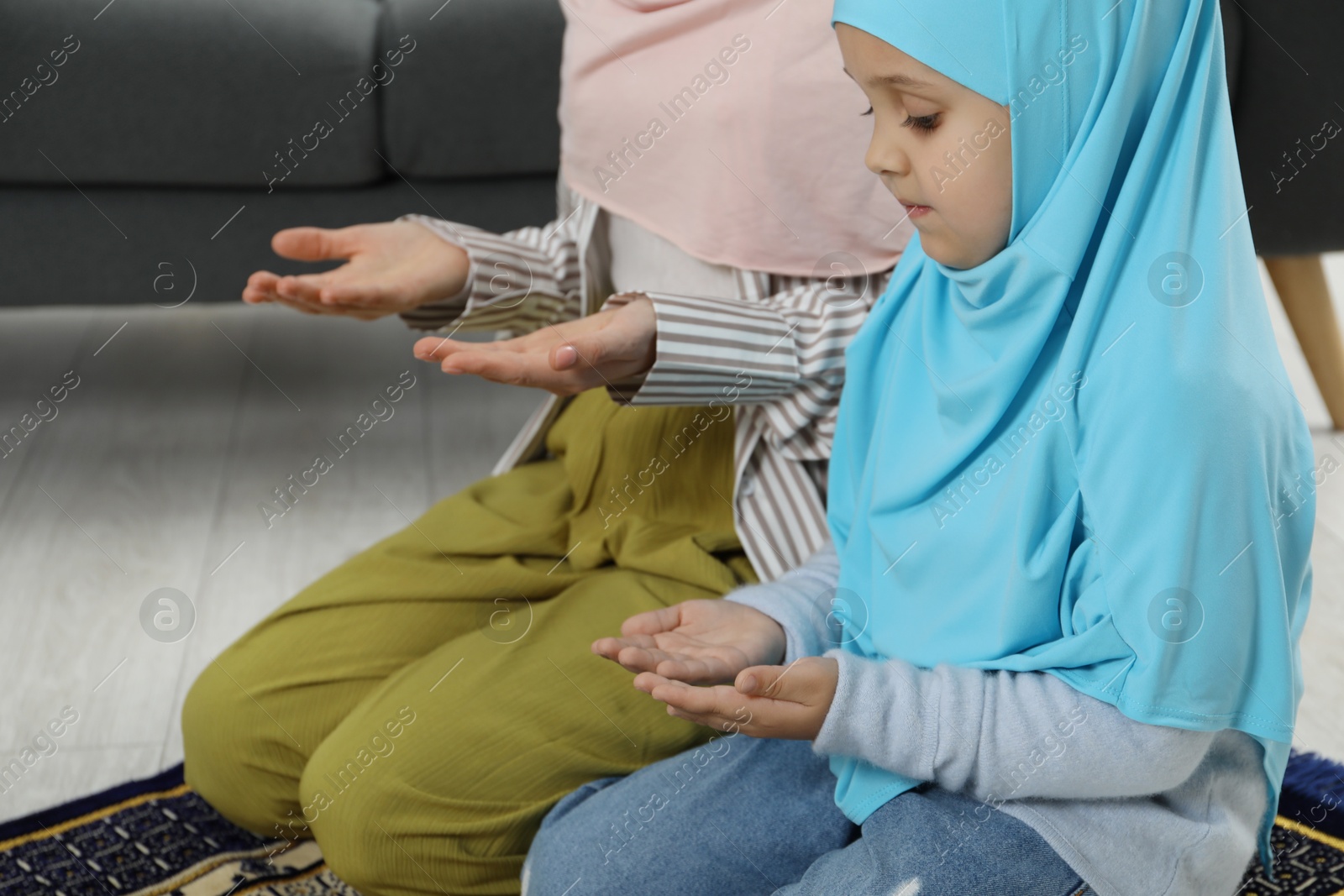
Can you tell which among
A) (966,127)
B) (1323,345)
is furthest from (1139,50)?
(1323,345)

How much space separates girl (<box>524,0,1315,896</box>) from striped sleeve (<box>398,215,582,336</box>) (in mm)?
371

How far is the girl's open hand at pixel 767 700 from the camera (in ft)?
2.01

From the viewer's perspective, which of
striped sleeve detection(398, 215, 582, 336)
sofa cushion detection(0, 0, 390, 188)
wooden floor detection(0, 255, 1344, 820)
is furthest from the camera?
sofa cushion detection(0, 0, 390, 188)

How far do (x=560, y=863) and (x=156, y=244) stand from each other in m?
1.08

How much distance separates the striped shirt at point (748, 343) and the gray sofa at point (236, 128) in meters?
0.52

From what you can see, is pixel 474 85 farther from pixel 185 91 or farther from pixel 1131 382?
pixel 1131 382

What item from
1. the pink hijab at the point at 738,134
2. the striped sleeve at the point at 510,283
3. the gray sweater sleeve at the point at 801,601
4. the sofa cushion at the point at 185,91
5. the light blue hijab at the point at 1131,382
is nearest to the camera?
the light blue hijab at the point at 1131,382

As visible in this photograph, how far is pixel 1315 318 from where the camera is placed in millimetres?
1587

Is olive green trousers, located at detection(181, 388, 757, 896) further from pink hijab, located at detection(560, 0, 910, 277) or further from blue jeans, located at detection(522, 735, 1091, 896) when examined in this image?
pink hijab, located at detection(560, 0, 910, 277)

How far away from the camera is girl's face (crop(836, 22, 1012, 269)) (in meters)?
0.61

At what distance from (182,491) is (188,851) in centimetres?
70

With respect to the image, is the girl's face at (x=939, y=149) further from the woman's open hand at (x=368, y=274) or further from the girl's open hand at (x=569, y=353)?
the woman's open hand at (x=368, y=274)

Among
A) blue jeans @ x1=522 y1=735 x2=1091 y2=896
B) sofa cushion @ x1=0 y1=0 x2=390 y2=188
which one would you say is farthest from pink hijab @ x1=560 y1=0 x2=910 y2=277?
sofa cushion @ x1=0 y1=0 x2=390 y2=188

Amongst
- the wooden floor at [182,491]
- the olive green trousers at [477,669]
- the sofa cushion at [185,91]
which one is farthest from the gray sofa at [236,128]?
the olive green trousers at [477,669]
